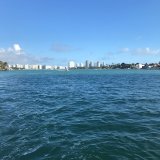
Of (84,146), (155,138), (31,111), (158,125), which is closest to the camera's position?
(84,146)

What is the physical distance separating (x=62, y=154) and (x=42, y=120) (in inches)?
355

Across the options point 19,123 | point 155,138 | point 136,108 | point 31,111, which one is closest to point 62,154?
point 155,138

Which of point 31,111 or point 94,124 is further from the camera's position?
point 31,111

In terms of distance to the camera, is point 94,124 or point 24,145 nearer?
point 24,145

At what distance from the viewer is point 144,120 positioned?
22.5m

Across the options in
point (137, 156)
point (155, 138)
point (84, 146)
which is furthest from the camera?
point (155, 138)

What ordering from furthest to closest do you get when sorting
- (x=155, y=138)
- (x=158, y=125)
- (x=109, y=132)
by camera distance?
1. (x=158, y=125)
2. (x=109, y=132)
3. (x=155, y=138)

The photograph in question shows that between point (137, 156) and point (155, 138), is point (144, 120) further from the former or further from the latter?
point (137, 156)

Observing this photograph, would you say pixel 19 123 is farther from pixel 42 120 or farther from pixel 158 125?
pixel 158 125

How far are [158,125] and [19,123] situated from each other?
11942mm

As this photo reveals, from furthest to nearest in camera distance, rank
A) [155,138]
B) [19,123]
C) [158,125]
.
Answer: [19,123] → [158,125] → [155,138]

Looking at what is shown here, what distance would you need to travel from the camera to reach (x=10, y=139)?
56.0ft

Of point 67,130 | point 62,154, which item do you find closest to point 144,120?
point 67,130

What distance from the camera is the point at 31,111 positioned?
27.8m
